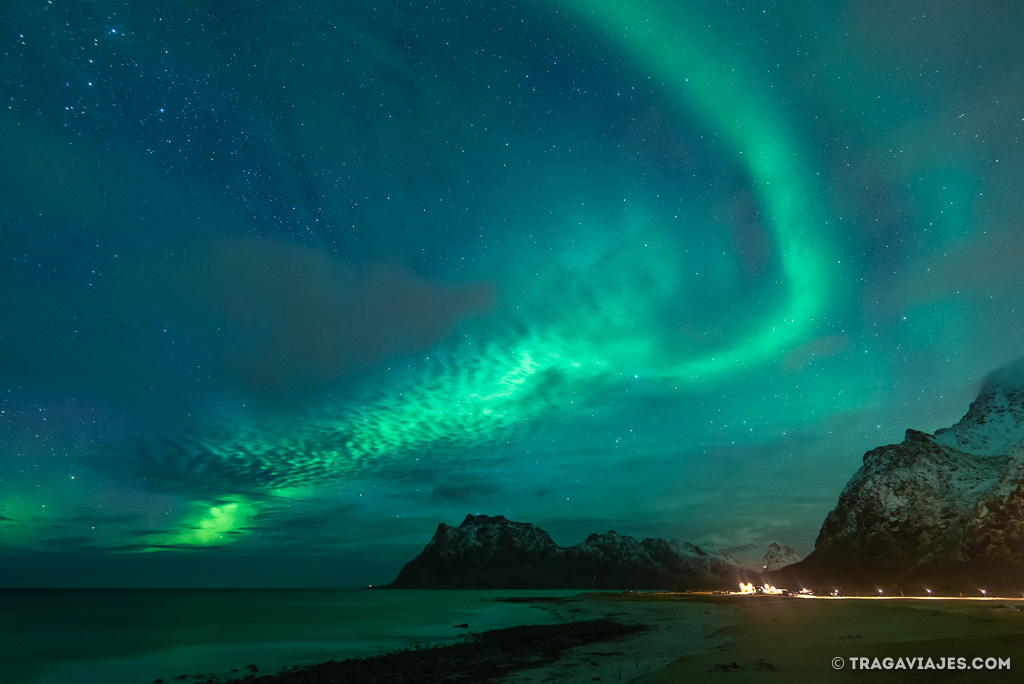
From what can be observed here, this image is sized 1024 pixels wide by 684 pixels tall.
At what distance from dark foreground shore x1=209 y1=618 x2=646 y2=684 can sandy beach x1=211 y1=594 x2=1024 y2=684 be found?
0.11 meters

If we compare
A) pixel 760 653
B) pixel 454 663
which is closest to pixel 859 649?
pixel 760 653

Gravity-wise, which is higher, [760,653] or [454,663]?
[760,653]

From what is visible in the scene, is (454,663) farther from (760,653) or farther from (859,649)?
(859,649)

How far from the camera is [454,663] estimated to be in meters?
34.8

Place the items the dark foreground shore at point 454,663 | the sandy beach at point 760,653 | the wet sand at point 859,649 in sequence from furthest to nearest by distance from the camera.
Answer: the dark foreground shore at point 454,663, the sandy beach at point 760,653, the wet sand at point 859,649

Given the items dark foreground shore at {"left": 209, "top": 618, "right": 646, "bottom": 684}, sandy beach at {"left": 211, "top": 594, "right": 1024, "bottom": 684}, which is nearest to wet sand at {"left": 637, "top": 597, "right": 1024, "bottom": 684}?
sandy beach at {"left": 211, "top": 594, "right": 1024, "bottom": 684}

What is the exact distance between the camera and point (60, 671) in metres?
46.2

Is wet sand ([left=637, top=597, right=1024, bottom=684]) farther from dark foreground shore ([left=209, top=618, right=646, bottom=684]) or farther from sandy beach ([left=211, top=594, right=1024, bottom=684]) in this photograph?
dark foreground shore ([left=209, top=618, right=646, bottom=684])

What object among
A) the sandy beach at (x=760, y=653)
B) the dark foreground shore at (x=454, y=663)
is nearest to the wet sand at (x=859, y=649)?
the sandy beach at (x=760, y=653)

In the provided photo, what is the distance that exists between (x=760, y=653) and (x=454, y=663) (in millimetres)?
19512

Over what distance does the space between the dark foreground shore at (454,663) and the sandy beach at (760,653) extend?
11cm

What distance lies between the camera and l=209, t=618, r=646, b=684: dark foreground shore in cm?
3035

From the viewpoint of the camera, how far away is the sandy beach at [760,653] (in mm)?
20234

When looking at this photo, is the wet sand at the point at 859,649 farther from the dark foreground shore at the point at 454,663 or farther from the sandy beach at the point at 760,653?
the dark foreground shore at the point at 454,663
